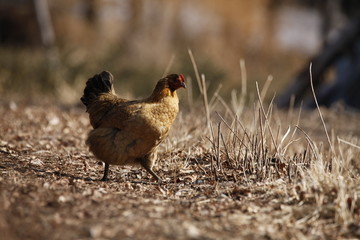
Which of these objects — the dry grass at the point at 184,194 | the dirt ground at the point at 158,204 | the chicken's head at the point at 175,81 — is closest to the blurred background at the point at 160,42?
the dry grass at the point at 184,194

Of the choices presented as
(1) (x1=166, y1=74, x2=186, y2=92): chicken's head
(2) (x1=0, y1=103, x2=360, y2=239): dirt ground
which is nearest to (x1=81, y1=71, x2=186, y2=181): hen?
(1) (x1=166, y1=74, x2=186, y2=92): chicken's head

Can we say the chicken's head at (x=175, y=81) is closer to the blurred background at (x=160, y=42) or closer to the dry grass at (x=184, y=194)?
the dry grass at (x=184, y=194)

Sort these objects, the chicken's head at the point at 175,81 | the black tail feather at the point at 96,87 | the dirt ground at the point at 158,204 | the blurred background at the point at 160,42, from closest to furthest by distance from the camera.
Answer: the dirt ground at the point at 158,204 < the chicken's head at the point at 175,81 < the black tail feather at the point at 96,87 < the blurred background at the point at 160,42

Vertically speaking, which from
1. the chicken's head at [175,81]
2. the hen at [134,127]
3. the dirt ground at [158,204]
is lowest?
the dirt ground at [158,204]

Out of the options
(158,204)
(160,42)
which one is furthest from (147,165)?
(160,42)

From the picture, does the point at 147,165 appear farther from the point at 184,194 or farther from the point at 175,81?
the point at 175,81

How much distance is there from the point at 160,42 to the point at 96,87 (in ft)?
51.3

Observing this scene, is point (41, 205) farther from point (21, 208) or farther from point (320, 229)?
point (320, 229)

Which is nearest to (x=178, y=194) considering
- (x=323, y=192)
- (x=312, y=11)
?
(x=323, y=192)

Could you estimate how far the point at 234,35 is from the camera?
75.5 feet

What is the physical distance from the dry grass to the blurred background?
9.67 feet

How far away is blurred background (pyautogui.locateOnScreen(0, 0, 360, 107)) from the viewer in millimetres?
12156

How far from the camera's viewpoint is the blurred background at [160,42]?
1216 cm

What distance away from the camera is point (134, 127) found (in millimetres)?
3955
